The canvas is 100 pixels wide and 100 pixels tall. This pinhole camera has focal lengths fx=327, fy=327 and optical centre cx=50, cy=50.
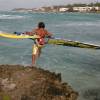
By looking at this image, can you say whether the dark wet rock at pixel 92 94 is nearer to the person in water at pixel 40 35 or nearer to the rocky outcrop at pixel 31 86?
the rocky outcrop at pixel 31 86

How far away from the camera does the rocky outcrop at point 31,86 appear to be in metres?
10.9

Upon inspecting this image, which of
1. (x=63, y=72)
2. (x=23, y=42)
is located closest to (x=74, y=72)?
(x=63, y=72)

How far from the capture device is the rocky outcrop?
1089 cm

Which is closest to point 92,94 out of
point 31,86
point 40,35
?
point 31,86

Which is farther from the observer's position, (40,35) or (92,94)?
(92,94)

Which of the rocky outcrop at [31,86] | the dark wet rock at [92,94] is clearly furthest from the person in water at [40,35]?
the dark wet rock at [92,94]

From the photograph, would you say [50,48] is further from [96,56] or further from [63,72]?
[63,72]

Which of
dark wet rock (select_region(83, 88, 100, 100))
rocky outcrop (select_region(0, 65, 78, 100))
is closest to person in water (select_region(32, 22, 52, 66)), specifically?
rocky outcrop (select_region(0, 65, 78, 100))

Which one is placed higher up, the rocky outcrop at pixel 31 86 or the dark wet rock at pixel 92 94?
the rocky outcrop at pixel 31 86

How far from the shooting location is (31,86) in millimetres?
11469

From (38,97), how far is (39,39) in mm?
3097

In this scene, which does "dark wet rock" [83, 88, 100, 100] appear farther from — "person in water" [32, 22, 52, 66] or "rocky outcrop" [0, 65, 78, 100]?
"person in water" [32, 22, 52, 66]

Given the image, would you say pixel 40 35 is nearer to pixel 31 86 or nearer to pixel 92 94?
pixel 31 86

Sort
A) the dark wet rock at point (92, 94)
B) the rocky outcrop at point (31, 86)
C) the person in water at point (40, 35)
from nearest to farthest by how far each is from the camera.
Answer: the rocky outcrop at point (31, 86) < the dark wet rock at point (92, 94) < the person in water at point (40, 35)
